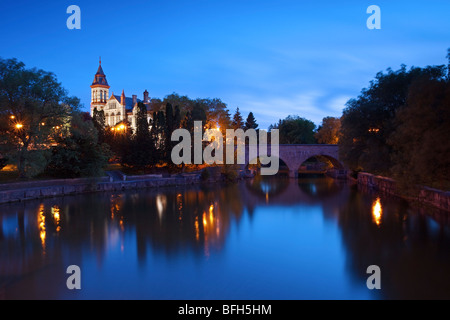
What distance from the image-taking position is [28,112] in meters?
20.0

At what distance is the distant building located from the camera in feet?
208

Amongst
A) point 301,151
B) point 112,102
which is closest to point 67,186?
point 301,151

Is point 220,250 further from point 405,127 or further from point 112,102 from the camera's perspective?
point 112,102

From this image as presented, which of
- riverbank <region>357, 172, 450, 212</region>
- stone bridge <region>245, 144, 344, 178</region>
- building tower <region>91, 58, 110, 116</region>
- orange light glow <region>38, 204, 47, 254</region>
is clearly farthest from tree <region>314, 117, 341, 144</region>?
building tower <region>91, 58, 110, 116</region>

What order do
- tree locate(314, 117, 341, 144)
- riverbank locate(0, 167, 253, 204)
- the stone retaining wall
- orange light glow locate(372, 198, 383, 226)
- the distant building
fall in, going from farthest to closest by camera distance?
1. the distant building
2. tree locate(314, 117, 341, 144)
3. riverbank locate(0, 167, 253, 204)
4. the stone retaining wall
5. orange light glow locate(372, 198, 383, 226)

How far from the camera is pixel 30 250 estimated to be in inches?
423

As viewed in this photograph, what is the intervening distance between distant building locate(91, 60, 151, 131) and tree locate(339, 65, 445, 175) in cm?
4160

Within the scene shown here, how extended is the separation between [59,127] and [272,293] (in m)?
19.3

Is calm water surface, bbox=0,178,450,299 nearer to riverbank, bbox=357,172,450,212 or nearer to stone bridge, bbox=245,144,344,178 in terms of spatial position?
riverbank, bbox=357,172,450,212

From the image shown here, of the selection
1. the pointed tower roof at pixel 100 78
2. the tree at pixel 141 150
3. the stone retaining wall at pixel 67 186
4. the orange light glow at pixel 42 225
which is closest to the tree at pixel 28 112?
the stone retaining wall at pixel 67 186

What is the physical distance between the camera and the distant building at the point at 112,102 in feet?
208

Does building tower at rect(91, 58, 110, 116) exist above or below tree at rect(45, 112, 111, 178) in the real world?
above

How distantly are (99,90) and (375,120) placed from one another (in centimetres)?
6172

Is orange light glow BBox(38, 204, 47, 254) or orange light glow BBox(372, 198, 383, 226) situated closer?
orange light glow BBox(38, 204, 47, 254)
